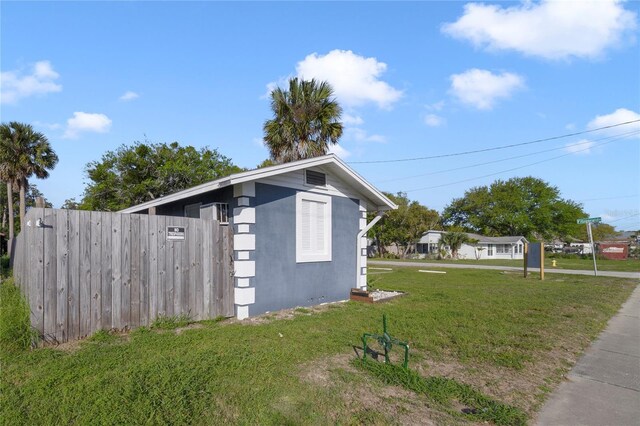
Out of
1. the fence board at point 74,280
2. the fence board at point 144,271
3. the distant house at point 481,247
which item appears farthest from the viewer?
the distant house at point 481,247

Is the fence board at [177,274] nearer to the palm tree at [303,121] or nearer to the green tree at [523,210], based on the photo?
the palm tree at [303,121]

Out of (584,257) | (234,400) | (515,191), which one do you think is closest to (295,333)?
(234,400)

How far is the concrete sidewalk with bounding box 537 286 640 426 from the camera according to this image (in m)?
3.50

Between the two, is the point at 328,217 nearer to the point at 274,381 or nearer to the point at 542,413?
the point at 274,381

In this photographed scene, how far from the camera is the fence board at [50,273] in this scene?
505cm

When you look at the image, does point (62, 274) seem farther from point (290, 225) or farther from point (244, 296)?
point (290, 225)

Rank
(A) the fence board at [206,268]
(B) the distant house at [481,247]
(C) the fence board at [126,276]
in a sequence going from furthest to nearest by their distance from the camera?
(B) the distant house at [481,247] → (A) the fence board at [206,268] → (C) the fence board at [126,276]

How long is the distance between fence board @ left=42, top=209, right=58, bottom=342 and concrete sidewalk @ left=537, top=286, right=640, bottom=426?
582cm

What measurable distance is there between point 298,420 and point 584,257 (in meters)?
47.8

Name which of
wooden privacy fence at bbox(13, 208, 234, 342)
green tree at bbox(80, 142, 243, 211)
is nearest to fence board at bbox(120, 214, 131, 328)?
wooden privacy fence at bbox(13, 208, 234, 342)

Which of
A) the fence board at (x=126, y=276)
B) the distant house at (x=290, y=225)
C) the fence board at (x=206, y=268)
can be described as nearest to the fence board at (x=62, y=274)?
the fence board at (x=126, y=276)

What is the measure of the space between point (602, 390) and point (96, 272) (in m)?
6.56

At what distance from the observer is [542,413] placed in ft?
11.7

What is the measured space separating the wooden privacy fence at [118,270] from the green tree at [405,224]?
1477 inches
